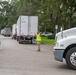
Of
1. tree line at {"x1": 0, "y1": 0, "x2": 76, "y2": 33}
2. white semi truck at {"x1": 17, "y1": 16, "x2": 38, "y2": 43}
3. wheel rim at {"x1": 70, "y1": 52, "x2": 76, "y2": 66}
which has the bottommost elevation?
wheel rim at {"x1": 70, "y1": 52, "x2": 76, "y2": 66}

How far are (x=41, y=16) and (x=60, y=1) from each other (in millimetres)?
20742

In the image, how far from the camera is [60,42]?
1273 centimetres

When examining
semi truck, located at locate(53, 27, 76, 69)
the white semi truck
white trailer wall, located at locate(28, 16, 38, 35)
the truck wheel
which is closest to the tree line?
white trailer wall, located at locate(28, 16, 38, 35)

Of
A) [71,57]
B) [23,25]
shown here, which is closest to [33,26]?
[23,25]

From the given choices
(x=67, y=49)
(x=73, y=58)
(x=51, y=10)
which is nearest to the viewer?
(x=73, y=58)

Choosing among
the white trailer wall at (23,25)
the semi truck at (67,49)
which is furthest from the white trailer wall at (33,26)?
the semi truck at (67,49)

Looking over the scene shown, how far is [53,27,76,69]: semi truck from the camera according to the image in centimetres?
1234

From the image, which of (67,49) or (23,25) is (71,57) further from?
(23,25)

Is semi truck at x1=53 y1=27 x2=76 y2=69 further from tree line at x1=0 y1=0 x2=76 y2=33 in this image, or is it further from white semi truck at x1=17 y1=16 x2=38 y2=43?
white semi truck at x1=17 y1=16 x2=38 y2=43

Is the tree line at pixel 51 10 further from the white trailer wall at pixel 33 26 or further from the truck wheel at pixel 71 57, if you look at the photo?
the truck wheel at pixel 71 57

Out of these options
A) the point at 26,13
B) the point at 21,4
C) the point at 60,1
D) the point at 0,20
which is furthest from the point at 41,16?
the point at 0,20

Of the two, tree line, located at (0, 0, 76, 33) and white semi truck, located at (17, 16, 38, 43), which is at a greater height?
tree line, located at (0, 0, 76, 33)

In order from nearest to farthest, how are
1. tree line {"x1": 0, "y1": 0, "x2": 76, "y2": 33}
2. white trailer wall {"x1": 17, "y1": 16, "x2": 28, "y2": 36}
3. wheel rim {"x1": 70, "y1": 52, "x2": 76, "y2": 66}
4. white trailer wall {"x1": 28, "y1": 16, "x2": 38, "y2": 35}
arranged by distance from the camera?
wheel rim {"x1": 70, "y1": 52, "x2": 76, "y2": 66}, tree line {"x1": 0, "y1": 0, "x2": 76, "y2": 33}, white trailer wall {"x1": 28, "y1": 16, "x2": 38, "y2": 35}, white trailer wall {"x1": 17, "y1": 16, "x2": 28, "y2": 36}

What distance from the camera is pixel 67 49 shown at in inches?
499
